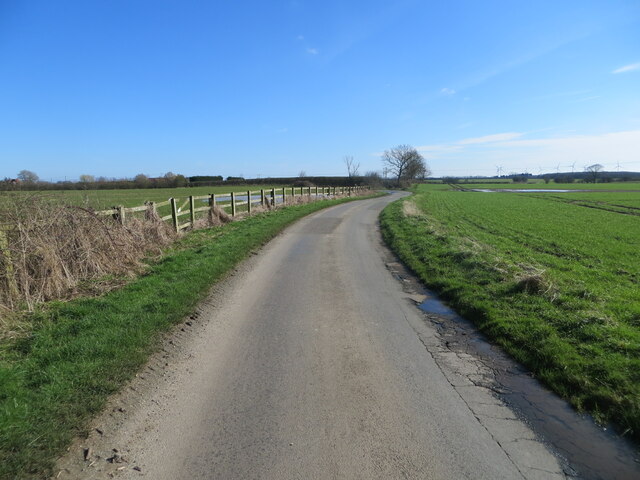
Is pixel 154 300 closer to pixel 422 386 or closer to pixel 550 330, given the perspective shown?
pixel 422 386

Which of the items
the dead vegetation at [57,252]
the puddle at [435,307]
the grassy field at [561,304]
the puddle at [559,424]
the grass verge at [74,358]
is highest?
the dead vegetation at [57,252]

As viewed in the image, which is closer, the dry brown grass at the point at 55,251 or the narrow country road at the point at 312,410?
the narrow country road at the point at 312,410

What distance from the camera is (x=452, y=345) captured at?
5.00m

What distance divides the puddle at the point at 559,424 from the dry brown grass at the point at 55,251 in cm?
646

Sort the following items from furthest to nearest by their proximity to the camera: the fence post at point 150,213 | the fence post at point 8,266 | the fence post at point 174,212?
the fence post at point 174,212
the fence post at point 150,213
the fence post at point 8,266

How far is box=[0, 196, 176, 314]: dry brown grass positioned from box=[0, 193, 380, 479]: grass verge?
524 mm

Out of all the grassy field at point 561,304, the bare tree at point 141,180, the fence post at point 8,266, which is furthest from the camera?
the bare tree at point 141,180

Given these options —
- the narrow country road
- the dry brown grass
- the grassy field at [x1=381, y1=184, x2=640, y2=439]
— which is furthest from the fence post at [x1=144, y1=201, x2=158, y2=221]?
the grassy field at [x1=381, y1=184, x2=640, y2=439]

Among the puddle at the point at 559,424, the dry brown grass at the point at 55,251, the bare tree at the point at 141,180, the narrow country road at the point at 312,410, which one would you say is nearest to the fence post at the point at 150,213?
the dry brown grass at the point at 55,251

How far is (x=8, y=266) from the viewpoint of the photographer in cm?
570

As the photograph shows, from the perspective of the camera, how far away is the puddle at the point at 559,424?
9.17 ft

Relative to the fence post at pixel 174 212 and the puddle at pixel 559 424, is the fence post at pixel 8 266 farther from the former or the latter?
the fence post at pixel 174 212

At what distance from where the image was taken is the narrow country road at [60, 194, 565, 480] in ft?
9.03

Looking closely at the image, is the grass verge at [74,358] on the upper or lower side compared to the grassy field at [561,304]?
upper
